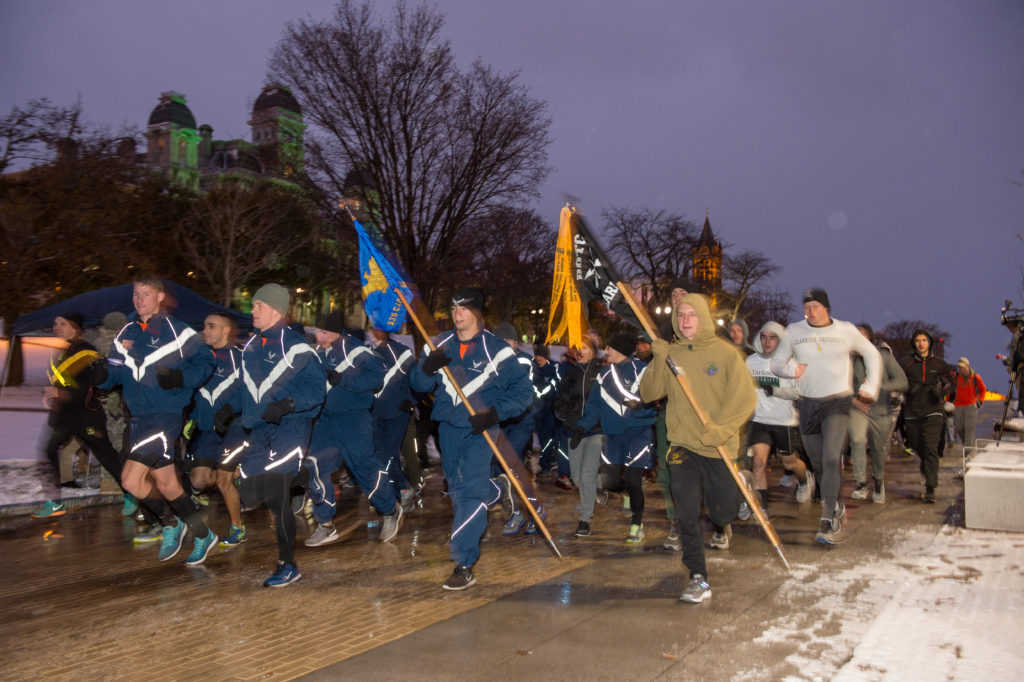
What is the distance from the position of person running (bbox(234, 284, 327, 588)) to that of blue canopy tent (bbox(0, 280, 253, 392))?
330 inches

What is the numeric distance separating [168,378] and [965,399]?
13631 mm

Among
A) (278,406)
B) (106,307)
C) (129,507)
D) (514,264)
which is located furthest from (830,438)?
(514,264)

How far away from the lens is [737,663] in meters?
4.43

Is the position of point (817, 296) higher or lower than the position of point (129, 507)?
higher

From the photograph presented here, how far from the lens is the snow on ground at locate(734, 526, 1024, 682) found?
168 inches

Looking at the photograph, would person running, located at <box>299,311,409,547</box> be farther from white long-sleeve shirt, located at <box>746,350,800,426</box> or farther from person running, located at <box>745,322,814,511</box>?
white long-sleeve shirt, located at <box>746,350,800,426</box>

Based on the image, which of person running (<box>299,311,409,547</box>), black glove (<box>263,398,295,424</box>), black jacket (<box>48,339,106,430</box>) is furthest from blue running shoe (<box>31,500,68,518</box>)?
black glove (<box>263,398,295,424</box>)

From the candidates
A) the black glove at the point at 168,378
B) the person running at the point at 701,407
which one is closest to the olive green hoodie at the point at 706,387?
the person running at the point at 701,407

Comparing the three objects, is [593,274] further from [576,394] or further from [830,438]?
[830,438]

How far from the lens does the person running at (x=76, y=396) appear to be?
8.60 metres

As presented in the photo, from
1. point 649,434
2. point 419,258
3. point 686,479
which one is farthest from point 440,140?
point 686,479

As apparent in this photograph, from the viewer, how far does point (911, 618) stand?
16.6 feet

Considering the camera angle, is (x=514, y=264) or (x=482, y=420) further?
(x=514, y=264)

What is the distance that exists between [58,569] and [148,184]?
2655 centimetres
